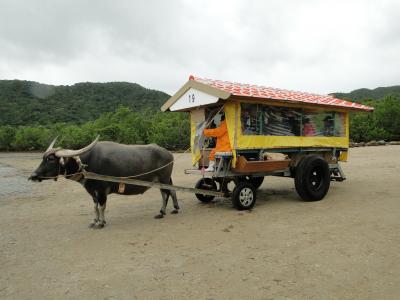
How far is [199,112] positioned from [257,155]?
1.58 meters

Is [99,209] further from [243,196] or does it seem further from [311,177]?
[311,177]

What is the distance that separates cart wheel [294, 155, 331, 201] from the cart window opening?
2.27ft

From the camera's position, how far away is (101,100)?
69.8 metres

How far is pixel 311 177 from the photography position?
7887 mm

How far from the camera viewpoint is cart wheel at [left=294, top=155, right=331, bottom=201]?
7.47 m

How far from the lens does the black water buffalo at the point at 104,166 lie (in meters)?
5.73

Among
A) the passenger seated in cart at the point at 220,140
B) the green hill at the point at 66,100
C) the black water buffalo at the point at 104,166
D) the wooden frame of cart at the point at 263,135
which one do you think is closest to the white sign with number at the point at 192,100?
the wooden frame of cart at the point at 263,135

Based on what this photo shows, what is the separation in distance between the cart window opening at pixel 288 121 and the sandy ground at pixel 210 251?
1551 millimetres

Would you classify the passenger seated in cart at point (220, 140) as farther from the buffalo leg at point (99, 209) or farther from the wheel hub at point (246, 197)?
the buffalo leg at point (99, 209)

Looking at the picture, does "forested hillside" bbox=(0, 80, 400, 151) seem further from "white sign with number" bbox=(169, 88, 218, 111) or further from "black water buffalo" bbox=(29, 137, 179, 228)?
"black water buffalo" bbox=(29, 137, 179, 228)

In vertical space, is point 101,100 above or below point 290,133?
above

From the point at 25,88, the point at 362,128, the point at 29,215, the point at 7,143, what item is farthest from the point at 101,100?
the point at 29,215

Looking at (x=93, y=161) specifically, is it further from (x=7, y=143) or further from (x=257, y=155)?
(x=7, y=143)

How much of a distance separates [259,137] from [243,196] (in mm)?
1215
